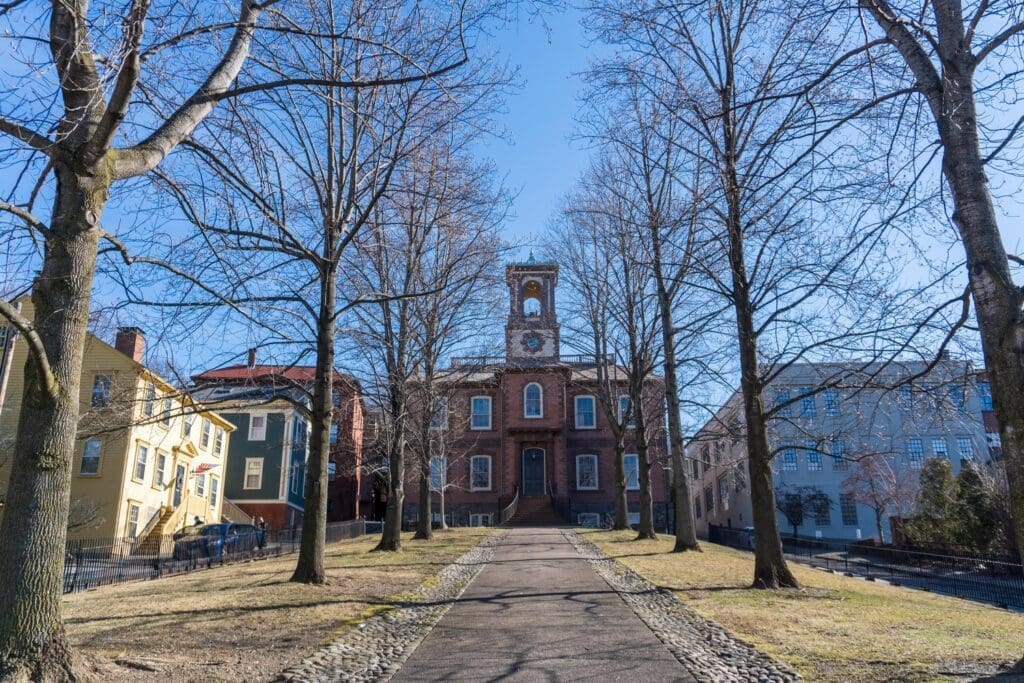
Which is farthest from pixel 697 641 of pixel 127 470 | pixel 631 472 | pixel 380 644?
pixel 631 472

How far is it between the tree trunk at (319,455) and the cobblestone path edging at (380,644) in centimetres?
186

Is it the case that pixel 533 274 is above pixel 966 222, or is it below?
above

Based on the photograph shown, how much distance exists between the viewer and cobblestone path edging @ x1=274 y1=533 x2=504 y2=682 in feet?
20.5

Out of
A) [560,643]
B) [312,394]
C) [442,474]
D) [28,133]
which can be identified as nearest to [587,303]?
[442,474]

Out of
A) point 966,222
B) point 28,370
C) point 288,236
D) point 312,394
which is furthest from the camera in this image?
point 312,394

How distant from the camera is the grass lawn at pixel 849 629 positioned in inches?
246

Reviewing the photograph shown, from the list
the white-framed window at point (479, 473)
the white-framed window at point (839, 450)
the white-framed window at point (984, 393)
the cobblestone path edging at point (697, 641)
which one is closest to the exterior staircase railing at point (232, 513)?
the white-framed window at point (479, 473)

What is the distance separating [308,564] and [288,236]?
5.29 m

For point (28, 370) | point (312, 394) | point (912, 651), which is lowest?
point (912, 651)

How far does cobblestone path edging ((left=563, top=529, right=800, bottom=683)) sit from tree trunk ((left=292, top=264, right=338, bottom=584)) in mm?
4894

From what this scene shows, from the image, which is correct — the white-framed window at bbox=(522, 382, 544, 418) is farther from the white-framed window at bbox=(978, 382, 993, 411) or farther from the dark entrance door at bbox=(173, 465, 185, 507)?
the white-framed window at bbox=(978, 382, 993, 411)

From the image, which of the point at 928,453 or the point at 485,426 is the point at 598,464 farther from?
the point at 928,453

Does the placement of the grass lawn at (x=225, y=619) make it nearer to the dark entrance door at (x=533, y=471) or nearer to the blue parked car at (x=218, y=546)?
the blue parked car at (x=218, y=546)

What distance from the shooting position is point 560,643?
729cm
